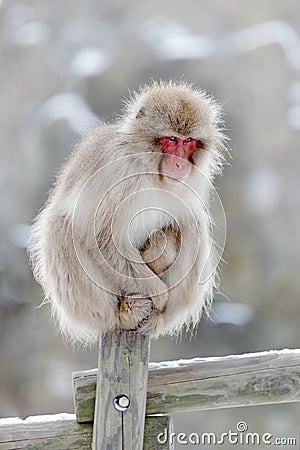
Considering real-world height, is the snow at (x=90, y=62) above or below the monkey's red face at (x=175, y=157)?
above

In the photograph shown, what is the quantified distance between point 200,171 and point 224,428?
3563 mm

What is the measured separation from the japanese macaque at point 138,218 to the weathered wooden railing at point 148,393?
15 cm

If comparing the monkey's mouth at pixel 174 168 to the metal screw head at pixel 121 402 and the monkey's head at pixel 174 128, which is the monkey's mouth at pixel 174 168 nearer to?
the monkey's head at pixel 174 128

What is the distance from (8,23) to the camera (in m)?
7.32

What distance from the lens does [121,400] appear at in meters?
2.56

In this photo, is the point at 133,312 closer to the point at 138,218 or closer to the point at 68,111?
the point at 138,218

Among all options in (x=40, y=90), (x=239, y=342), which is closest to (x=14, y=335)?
(x=239, y=342)

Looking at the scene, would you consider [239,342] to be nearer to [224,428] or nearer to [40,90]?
[224,428]

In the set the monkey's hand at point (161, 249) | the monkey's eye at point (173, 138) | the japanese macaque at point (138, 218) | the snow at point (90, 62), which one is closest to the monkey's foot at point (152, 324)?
the japanese macaque at point (138, 218)

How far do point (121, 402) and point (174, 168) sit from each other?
84 cm

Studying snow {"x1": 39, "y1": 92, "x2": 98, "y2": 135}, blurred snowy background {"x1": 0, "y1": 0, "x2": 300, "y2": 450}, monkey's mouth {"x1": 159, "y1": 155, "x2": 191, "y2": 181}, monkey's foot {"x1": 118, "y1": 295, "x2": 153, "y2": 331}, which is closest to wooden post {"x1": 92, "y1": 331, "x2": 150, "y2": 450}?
monkey's foot {"x1": 118, "y1": 295, "x2": 153, "y2": 331}

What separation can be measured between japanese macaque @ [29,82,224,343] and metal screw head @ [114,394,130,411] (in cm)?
24

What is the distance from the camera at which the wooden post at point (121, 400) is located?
2.56 metres

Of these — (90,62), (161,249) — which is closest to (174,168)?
(161,249)
